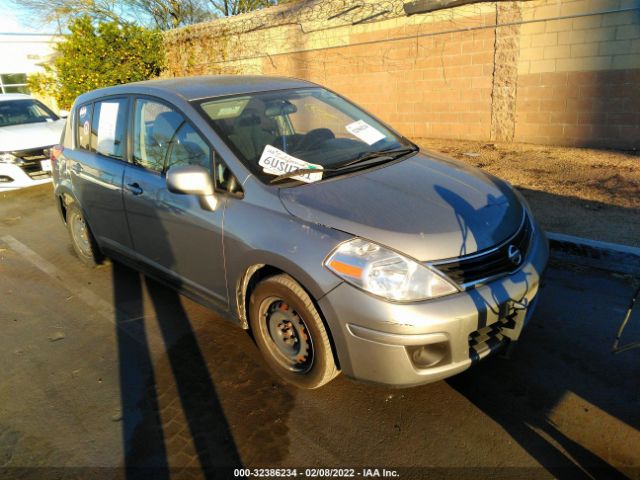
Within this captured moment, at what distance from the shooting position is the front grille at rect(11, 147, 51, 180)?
26.3ft

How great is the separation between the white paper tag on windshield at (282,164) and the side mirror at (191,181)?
0.35 meters

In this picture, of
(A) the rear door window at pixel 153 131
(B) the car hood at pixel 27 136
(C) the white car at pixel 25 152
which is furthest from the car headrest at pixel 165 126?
(B) the car hood at pixel 27 136

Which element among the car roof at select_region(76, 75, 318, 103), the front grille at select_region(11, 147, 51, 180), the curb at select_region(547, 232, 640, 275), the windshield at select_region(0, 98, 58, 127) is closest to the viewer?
the car roof at select_region(76, 75, 318, 103)

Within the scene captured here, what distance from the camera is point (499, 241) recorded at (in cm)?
270

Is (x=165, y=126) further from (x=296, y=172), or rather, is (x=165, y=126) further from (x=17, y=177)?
(x=17, y=177)

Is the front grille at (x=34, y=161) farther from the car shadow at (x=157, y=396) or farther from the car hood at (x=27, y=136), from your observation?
the car shadow at (x=157, y=396)

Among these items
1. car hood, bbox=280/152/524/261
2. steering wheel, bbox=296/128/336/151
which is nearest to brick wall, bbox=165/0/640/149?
car hood, bbox=280/152/524/261

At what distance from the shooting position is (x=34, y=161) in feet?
26.6

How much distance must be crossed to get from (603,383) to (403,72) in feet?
26.1

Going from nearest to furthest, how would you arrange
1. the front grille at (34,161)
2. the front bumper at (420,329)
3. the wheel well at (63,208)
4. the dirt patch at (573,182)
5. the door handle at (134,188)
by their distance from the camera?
the front bumper at (420,329) → the door handle at (134,188) → the dirt patch at (573,182) → the wheel well at (63,208) → the front grille at (34,161)

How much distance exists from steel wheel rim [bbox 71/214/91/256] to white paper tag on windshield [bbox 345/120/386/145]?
2797 millimetres

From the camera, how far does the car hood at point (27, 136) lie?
804cm

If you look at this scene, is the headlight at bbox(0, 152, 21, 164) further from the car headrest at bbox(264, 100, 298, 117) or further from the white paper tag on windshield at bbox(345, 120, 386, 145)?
the white paper tag on windshield at bbox(345, 120, 386, 145)

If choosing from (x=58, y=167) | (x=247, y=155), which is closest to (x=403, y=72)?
(x=58, y=167)
